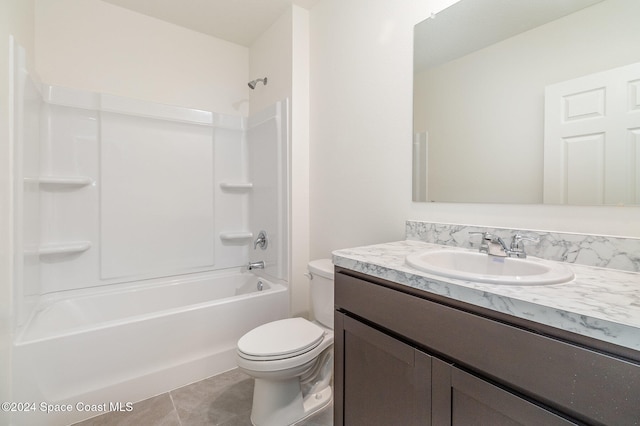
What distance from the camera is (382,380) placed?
36.1 inches

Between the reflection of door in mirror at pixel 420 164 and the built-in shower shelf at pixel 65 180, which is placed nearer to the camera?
the reflection of door in mirror at pixel 420 164

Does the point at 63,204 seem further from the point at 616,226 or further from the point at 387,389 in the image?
the point at 616,226

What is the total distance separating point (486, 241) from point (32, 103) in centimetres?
245

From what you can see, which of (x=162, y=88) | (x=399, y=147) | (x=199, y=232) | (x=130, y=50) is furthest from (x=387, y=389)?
(x=130, y=50)

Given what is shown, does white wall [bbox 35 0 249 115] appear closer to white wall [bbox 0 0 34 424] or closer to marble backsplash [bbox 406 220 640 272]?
white wall [bbox 0 0 34 424]

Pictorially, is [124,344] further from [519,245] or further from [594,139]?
[594,139]

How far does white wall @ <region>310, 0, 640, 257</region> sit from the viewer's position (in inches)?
53.1

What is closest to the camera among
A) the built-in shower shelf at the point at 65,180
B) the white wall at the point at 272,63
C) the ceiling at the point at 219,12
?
the built-in shower shelf at the point at 65,180

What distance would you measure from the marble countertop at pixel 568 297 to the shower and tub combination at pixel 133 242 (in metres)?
1.43

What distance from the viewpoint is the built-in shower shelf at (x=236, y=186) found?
8.36 feet

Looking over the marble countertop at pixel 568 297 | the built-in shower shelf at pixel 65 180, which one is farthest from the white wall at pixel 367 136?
the built-in shower shelf at pixel 65 180

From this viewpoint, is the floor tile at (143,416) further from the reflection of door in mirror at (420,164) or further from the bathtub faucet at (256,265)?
the reflection of door in mirror at (420,164)

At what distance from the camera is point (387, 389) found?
901 mm

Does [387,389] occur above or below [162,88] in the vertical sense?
below
